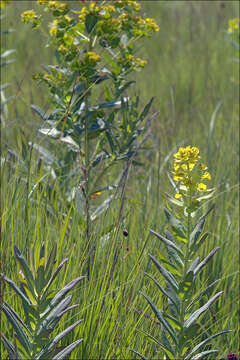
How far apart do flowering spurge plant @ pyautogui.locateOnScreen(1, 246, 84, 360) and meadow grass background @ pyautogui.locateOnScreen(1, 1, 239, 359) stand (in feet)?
0.54

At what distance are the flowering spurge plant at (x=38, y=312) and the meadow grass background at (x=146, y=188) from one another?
0.17 m

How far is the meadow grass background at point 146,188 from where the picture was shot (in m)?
1.47

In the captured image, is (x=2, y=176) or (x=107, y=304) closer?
(x=107, y=304)

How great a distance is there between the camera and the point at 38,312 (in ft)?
3.79

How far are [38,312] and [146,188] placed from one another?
3.29 ft

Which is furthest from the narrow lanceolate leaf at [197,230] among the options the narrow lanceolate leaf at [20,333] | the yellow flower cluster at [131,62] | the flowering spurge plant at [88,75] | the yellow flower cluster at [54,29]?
the yellow flower cluster at [54,29]

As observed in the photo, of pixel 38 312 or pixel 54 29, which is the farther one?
pixel 54 29

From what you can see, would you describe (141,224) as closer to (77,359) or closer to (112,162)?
(112,162)

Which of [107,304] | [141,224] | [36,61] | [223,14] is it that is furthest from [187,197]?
[223,14]

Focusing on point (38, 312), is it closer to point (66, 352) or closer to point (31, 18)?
point (66, 352)

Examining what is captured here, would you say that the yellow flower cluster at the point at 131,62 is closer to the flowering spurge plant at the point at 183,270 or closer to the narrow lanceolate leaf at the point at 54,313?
the flowering spurge plant at the point at 183,270

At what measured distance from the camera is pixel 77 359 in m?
1.47

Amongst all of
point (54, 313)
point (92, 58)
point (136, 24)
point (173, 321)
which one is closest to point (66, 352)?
point (54, 313)

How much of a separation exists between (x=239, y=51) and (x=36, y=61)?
5.64ft
